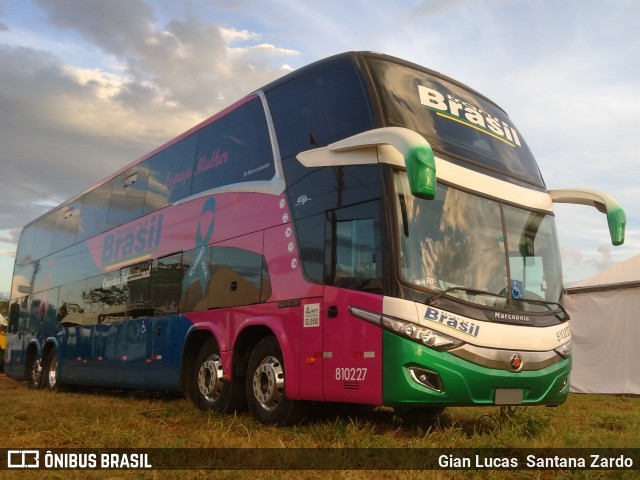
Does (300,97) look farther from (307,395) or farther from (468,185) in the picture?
(307,395)

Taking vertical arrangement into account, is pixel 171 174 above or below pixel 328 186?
above

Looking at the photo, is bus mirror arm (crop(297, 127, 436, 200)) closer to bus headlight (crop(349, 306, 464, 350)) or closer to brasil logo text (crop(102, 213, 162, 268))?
bus headlight (crop(349, 306, 464, 350))

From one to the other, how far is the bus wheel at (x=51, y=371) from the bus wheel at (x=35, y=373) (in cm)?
36

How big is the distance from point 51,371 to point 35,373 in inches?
46.5

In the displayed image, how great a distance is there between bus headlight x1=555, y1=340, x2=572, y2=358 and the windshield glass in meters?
0.43

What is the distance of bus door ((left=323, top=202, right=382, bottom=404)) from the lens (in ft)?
20.2

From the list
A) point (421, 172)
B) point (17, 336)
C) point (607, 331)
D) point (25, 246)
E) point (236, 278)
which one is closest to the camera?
point (421, 172)

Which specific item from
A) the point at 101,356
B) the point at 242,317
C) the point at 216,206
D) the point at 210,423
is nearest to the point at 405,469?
the point at 210,423

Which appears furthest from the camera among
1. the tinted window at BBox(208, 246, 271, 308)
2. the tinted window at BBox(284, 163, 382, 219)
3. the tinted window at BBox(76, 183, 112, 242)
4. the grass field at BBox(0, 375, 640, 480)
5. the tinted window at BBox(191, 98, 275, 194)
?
the tinted window at BBox(76, 183, 112, 242)

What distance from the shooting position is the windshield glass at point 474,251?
20.7 ft

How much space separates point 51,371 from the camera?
14.9 m

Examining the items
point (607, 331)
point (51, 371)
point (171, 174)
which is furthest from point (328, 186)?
point (607, 331)

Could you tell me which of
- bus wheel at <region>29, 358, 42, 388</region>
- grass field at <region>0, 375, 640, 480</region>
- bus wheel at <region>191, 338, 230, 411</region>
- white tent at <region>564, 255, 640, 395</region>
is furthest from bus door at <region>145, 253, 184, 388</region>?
white tent at <region>564, 255, 640, 395</region>

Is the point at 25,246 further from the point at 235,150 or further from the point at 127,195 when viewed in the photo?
the point at 235,150
